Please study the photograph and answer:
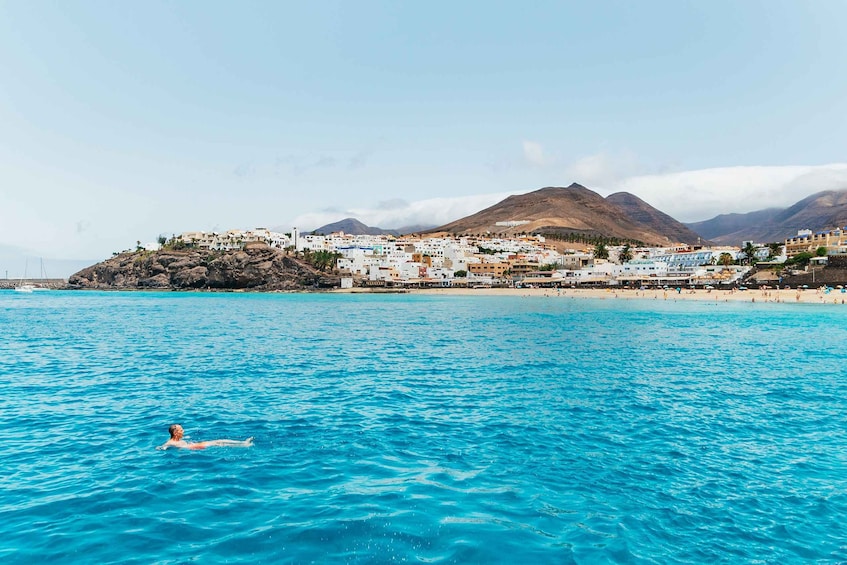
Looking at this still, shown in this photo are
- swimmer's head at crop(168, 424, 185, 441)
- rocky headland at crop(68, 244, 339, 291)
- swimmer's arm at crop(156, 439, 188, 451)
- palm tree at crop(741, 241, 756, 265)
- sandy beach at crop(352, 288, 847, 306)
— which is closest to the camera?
swimmer's arm at crop(156, 439, 188, 451)

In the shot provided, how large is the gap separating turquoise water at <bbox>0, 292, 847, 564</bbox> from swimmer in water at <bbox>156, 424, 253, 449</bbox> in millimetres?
373

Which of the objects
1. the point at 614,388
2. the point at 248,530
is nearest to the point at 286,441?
the point at 248,530

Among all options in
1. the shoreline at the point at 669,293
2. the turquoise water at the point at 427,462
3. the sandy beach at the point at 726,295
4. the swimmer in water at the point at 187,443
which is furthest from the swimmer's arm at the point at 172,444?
the shoreline at the point at 669,293

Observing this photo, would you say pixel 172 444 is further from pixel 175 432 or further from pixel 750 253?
pixel 750 253

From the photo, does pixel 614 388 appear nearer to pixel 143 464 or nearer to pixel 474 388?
pixel 474 388

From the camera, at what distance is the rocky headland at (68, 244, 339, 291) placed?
176500 mm

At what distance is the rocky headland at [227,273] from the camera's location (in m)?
176

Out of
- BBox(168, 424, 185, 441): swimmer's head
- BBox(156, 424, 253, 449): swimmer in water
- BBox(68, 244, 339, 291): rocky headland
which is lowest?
BBox(156, 424, 253, 449): swimmer in water

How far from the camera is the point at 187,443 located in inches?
578

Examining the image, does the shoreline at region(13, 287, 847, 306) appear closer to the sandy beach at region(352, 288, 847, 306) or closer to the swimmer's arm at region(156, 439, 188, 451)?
the sandy beach at region(352, 288, 847, 306)

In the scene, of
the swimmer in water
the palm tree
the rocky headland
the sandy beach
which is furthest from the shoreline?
the swimmer in water

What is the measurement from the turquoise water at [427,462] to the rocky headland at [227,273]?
487 ft

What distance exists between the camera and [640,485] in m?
11.8

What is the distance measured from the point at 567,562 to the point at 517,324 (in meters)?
46.9
